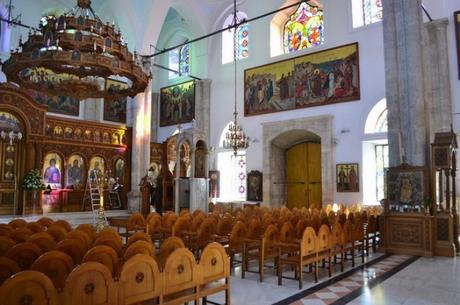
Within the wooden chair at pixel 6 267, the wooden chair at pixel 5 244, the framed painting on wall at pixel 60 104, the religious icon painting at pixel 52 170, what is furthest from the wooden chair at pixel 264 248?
the framed painting on wall at pixel 60 104

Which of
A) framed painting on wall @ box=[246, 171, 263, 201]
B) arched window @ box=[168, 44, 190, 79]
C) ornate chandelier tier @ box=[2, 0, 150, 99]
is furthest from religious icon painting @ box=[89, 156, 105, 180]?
ornate chandelier tier @ box=[2, 0, 150, 99]

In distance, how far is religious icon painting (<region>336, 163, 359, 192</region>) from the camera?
14.3 m

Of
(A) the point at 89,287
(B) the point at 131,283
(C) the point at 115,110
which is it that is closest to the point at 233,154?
(C) the point at 115,110

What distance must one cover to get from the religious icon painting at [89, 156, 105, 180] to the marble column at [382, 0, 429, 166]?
12.1 meters

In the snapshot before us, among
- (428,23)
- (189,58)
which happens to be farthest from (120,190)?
(428,23)

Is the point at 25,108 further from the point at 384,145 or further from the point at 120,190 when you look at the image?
the point at 384,145

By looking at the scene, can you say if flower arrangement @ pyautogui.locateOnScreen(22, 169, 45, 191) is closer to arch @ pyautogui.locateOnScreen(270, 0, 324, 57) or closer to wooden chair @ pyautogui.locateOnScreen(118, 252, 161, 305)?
arch @ pyautogui.locateOnScreen(270, 0, 324, 57)

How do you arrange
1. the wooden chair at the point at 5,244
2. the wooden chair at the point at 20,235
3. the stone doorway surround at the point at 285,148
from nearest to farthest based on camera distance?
the wooden chair at the point at 5,244, the wooden chair at the point at 20,235, the stone doorway surround at the point at 285,148

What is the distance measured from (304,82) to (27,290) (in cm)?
1465

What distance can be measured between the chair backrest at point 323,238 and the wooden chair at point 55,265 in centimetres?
384

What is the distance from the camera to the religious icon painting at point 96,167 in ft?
54.2

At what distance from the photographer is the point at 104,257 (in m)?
3.72

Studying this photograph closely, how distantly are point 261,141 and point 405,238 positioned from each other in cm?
947

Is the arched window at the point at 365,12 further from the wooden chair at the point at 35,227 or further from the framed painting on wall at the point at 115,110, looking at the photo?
the wooden chair at the point at 35,227
